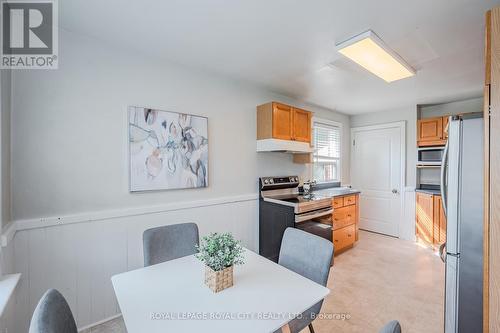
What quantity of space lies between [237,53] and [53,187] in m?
1.91

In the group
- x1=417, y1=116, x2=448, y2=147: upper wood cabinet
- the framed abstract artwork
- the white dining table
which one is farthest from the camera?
x1=417, y1=116, x2=448, y2=147: upper wood cabinet

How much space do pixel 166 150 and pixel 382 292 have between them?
2.68 metres

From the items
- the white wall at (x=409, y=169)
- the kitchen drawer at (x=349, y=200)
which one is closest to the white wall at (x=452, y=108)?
the white wall at (x=409, y=169)

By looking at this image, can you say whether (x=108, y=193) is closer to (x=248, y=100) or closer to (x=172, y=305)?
(x=172, y=305)

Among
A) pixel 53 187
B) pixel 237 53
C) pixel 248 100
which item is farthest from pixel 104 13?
pixel 248 100

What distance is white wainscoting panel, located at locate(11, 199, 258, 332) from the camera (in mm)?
1601

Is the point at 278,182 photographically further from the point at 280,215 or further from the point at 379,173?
the point at 379,173

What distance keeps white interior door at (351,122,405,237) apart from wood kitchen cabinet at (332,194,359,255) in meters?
1.03

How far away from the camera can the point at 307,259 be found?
1.47 meters

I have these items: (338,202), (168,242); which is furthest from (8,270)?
(338,202)

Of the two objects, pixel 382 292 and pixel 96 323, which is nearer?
pixel 96 323

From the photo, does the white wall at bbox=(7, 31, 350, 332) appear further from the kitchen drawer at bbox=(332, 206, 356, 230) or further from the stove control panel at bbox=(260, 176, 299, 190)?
the kitchen drawer at bbox=(332, 206, 356, 230)

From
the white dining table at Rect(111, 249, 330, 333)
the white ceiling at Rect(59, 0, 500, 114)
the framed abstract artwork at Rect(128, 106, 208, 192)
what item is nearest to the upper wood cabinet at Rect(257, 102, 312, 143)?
the white ceiling at Rect(59, 0, 500, 114)

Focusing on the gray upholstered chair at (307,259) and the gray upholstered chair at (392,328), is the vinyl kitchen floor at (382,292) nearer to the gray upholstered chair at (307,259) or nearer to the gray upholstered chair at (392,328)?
the gray upholstered chair at (307,259)
